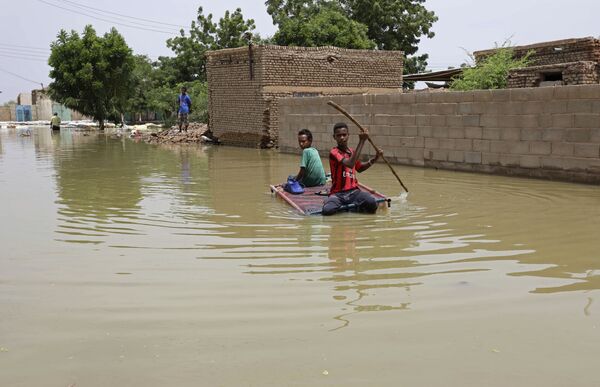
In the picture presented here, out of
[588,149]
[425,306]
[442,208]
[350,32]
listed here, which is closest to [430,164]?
[588,149]

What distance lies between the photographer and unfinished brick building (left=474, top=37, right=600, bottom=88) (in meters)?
17.7

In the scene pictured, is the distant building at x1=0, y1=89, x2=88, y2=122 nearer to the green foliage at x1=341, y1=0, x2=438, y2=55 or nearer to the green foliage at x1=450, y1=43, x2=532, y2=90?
the green foliage at x1=341, y1=0, x2=438, y2=55

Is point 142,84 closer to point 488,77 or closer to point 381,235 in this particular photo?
point 488,77

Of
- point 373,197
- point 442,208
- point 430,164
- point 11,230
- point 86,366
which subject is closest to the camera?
point 86,366

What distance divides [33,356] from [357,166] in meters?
5.44

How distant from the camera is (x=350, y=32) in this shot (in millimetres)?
37625

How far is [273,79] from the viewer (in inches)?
941

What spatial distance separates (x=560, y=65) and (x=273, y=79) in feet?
33.2

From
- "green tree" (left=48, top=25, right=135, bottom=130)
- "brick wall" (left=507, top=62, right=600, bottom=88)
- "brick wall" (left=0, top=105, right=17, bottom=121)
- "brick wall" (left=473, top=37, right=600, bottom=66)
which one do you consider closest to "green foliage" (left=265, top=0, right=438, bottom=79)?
"green tree" (left=48, top=25, right=135, bottom=130)

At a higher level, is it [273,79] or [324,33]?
[324,33]

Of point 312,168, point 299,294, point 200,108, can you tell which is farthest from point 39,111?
point 299,294

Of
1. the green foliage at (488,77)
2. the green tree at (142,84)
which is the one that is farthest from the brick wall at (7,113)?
the green foliage at (488,77)

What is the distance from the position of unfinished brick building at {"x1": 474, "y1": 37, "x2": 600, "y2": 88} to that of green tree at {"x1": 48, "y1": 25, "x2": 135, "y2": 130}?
29738mm

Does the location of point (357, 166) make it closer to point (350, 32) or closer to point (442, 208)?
point (442, 208)
